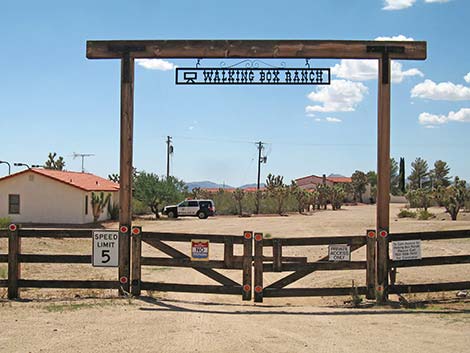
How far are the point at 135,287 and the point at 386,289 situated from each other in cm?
460

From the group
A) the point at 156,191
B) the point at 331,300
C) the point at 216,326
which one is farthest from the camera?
the point at 156,191

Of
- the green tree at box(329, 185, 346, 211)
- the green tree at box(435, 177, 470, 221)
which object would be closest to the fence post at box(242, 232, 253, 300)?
the green tree at box(435, 177, 470, 221)

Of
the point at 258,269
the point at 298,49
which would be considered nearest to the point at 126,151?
the point at 258,269

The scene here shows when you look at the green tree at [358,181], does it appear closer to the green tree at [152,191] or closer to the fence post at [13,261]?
the green tree at [152,191]

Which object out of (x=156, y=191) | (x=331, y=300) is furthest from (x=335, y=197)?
(x=331, y=300)

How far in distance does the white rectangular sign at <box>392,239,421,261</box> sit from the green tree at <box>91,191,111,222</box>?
112 feet

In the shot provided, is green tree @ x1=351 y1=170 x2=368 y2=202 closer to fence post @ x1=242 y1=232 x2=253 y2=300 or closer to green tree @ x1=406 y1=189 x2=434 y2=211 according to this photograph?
green tree @ x1=406 y1=189 x2=434 y2=211

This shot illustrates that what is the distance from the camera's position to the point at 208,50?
11.0 metres

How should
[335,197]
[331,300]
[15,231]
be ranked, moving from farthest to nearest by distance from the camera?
[335,197], [331,300], [15,231]

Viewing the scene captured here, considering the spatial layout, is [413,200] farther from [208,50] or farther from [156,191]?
[208,50]

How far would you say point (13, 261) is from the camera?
423 inches

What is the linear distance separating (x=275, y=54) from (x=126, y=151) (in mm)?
3330

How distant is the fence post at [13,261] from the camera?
10.7 metres

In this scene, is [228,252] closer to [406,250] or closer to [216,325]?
[216,325]
